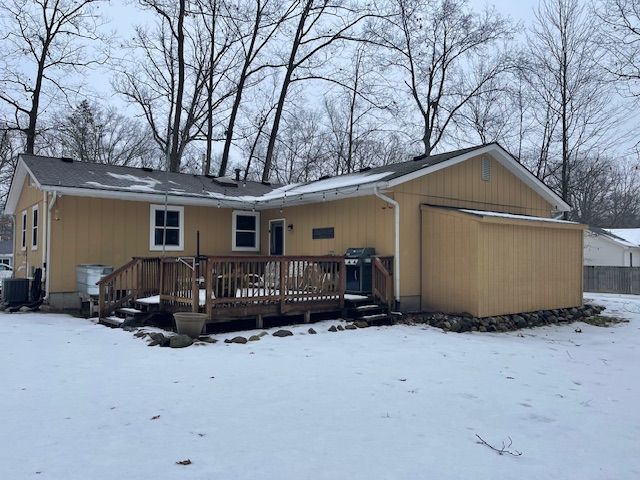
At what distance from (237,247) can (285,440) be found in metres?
10.1

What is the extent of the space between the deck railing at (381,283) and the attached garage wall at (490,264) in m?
1.11

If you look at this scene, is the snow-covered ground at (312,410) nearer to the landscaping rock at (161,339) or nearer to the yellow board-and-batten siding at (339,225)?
the landscaping rock at (161,339)

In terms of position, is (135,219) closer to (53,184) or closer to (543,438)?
(53,184)

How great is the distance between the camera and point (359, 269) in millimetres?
10398

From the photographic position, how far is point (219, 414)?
4.23m

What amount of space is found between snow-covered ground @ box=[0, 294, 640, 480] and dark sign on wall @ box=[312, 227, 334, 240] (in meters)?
4.43

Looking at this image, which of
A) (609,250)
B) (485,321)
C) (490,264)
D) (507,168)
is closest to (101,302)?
(485,321)

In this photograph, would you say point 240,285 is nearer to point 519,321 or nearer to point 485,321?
point 485,321

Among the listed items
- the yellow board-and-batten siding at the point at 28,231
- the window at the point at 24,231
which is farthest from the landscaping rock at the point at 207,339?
the window at the point at 24,231

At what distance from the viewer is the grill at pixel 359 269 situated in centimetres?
1025

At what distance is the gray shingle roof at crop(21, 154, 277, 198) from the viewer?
10930 millimetres

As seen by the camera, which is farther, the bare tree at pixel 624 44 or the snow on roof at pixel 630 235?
the snow on roof at pixel 630 235

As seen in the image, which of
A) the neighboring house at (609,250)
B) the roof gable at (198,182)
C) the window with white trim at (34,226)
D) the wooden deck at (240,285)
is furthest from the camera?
the neighboring house at (609,250)

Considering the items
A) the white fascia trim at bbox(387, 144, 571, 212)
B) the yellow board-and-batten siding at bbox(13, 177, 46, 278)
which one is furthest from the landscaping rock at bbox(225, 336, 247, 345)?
the yellow board-and-batten siding at bbox(13, 177, 46, 278)
